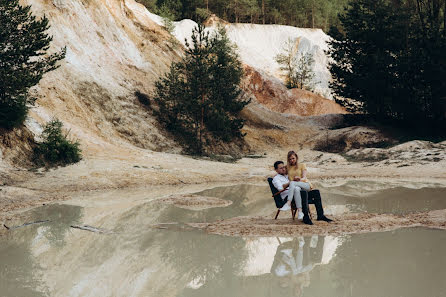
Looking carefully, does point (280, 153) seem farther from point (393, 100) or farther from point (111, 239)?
point (111, 239)

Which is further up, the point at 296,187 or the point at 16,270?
the point at 296,187

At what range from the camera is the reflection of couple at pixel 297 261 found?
21.2ft

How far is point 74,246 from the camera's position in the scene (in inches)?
344

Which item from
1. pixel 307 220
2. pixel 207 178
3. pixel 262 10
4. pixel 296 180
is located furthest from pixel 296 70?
pixel 307 220

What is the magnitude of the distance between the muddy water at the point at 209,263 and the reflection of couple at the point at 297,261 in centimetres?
1

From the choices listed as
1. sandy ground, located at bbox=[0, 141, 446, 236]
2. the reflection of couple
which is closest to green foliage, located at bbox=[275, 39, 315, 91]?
sandy ground, located at bbox=[0, 141, 446, 236]

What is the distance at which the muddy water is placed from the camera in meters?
6.23

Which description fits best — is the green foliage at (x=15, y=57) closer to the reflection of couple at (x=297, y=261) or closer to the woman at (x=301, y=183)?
the woman at (x=301, y=183)

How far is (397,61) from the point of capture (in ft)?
105

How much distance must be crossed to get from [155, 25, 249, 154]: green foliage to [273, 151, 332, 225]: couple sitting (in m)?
17.3

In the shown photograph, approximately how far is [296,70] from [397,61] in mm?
25048

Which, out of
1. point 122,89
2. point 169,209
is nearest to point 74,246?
point 169,209

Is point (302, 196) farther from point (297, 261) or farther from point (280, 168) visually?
point (297, 261)

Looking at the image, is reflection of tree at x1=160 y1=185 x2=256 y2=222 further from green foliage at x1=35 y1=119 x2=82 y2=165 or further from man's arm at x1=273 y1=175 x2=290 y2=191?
green foliage at x1=35 y1=119 x2=82 y2=165
